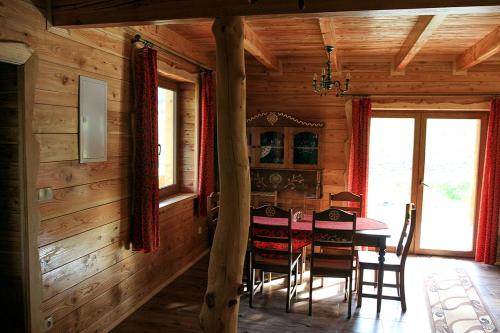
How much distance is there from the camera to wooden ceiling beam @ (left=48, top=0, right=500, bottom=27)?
6.81 feet

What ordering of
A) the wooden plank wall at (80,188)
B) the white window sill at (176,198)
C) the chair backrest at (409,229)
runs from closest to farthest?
the wooden plank wall at (80,188), the chair backrest at (409,229), the white window sill at (176,198)

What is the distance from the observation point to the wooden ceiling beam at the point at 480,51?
12.6 feet

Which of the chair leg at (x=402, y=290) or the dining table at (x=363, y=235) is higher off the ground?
the dining table at (x=363, y=235)

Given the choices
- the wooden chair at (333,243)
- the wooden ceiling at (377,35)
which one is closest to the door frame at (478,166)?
the wooden ceiling at (377,35)

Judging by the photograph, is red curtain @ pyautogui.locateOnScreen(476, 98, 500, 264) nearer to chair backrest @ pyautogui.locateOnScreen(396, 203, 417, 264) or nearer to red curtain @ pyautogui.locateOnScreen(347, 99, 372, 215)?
red curtain @ pyautogui.locateOnScreen(347, 99, 372, 215)

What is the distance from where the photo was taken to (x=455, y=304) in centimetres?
392

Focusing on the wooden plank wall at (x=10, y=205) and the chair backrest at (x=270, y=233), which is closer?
the wooden plank wall at (x=10, y=205)

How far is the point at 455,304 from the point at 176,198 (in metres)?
3.01

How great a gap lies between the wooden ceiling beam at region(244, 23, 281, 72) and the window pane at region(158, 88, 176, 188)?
109 cm

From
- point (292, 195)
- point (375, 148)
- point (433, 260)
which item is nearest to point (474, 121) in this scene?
point (375, 148)

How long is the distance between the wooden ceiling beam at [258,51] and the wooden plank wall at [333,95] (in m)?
0.26

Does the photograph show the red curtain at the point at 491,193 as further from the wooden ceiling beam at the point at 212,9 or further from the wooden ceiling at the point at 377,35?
the wooden ceiling beam at the point at 212,9

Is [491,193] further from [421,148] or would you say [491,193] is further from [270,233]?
[270,233]

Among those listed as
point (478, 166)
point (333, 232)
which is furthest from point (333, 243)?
point (478, 166)
